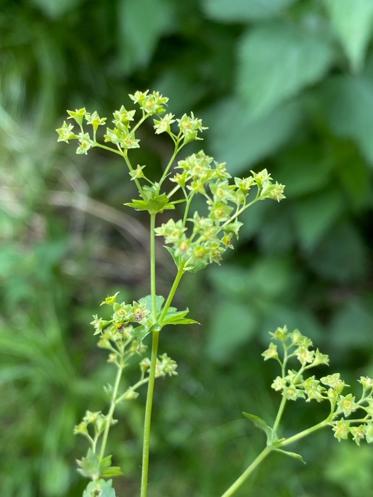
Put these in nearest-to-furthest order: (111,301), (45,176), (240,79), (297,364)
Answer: (111,301)
(240,79)
(297,364)
(45,176)

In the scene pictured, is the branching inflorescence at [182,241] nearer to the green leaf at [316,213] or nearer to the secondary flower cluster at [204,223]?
the secondary flower cluster at [204,223]

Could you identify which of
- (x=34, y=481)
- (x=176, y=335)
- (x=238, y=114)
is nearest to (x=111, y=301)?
(x=238, y=114)

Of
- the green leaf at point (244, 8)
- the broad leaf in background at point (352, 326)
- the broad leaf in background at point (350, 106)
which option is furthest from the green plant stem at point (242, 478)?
the broad leaf in background at point (352, 326)

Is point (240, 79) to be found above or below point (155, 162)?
below

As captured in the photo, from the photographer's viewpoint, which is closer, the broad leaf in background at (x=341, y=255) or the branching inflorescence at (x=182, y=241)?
the branching inflorescence at (x=182, y=241)

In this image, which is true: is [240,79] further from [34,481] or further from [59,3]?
[34,481]

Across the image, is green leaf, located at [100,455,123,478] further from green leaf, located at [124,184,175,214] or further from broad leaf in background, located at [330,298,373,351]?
broad leaf in background, located at [330,298,373,351]

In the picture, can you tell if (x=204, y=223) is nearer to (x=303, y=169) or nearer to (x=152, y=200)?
(x=152, y=200)
